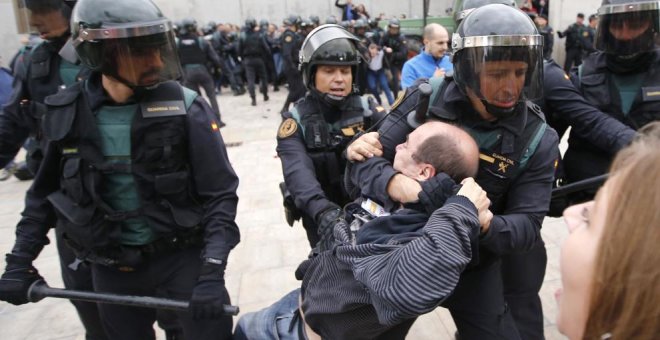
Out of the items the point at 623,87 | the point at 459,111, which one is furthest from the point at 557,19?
the point at 459,111

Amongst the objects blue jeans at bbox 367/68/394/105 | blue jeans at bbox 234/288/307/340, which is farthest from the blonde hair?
blue jeans at bbox 367/68/394/105

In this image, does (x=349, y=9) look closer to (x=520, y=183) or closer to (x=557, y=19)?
(x=557, y=19)

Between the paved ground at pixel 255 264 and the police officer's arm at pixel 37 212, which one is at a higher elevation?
the police officer's arm at pixel 37 212

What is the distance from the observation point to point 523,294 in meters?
2.25

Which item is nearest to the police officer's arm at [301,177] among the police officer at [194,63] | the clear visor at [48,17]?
the clear visor at [48,17]

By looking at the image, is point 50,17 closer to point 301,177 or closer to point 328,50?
point 328,50

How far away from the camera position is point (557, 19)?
571 inches

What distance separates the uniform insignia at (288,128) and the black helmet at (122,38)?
751 millimetres

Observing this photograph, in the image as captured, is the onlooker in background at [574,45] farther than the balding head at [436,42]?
Yes

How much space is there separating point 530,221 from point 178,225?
135 cm

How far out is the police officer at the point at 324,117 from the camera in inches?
94.0

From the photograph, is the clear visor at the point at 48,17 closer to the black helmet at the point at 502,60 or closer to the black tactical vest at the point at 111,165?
the black tactical vest at the point at 111,165

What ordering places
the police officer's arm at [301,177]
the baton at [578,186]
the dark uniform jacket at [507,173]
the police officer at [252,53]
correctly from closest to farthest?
the dark uniform jacket at [507,173] < the police officer's arm at [301,177] < the baton at [578,186] < the police officer at [252,53]


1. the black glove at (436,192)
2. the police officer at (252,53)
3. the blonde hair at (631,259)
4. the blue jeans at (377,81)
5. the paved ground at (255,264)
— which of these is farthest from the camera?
the police officer at (252,53)
